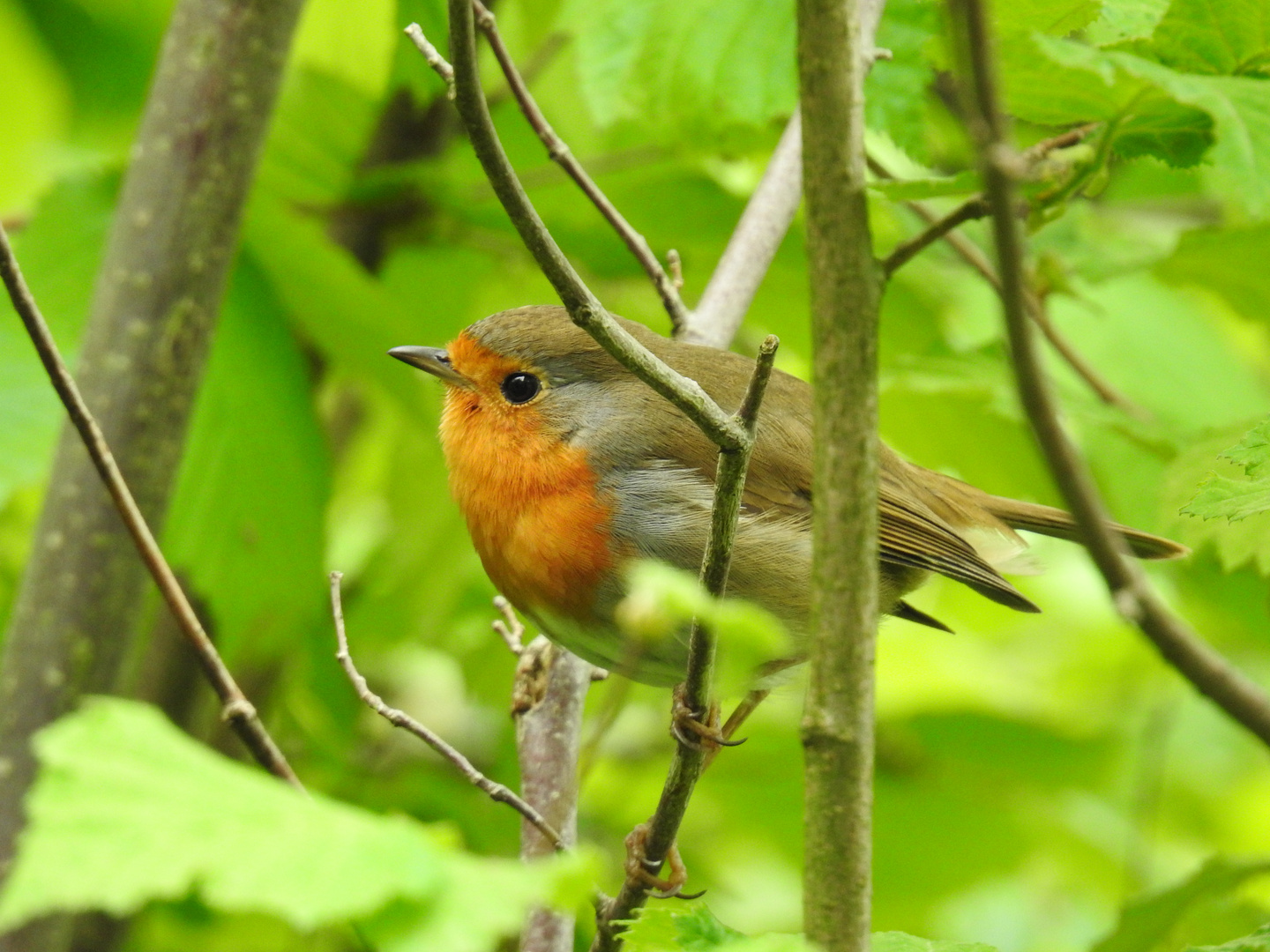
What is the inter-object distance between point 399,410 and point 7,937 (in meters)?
1.80

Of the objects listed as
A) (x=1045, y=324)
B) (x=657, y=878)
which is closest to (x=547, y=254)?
(x=657, y=878)

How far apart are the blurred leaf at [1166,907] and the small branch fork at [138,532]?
5.36 ft

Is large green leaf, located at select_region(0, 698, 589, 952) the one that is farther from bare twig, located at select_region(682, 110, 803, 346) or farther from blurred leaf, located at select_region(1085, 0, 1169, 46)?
bare twig, located at select_region(682, 110, 803, 346)

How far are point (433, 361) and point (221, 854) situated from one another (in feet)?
7.60

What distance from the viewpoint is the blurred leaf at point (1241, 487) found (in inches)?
70.3

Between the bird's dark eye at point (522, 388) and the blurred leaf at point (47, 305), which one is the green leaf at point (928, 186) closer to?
the bird's dark eye at point (522, 388)

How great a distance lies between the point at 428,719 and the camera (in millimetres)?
5266

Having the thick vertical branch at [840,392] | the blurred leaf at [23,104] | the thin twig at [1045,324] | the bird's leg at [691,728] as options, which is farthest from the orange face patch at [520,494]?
the blurred leaf at [23,104]

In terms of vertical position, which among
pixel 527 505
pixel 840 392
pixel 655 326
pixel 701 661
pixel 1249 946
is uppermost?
pixel 655 326

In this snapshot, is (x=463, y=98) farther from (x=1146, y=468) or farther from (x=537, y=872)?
(x=1146, y=468)

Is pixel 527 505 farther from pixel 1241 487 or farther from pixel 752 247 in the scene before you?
pixel 1241 487

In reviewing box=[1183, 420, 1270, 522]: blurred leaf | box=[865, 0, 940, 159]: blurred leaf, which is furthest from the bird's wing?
box=[1183, 420, 1270, 522]: blurred leaf

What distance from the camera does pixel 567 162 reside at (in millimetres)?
2580

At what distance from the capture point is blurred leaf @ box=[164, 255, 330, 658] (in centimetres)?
342
